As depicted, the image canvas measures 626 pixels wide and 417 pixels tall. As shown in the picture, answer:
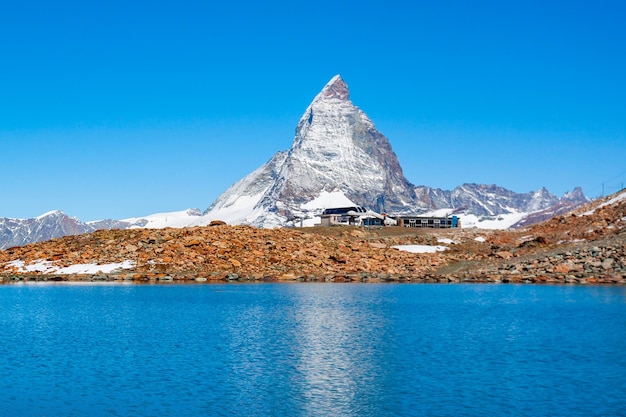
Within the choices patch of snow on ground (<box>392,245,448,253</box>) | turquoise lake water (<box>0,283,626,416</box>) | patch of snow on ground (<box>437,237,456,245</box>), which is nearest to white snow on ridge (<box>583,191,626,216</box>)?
patch of snow on ground (<box>437,237,456,245</box>)

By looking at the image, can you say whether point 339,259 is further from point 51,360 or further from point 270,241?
point 51,360

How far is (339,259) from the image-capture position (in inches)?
3944

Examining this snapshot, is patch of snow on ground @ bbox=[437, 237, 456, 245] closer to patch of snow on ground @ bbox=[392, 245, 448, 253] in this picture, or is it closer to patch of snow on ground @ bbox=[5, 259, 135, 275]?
patch of snow on ground @ bbox=[392, 245, 448, 253]

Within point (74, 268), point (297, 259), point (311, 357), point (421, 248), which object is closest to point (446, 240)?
point (421, 248)

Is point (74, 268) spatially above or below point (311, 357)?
above

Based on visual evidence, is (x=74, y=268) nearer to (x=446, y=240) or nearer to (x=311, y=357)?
(x=311, y=357)

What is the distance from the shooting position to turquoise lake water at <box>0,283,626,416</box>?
85.1 ft

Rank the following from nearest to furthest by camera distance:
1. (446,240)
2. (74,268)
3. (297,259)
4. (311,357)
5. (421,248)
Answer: (311,357), (74,268), (297,259), (421,248), (446,240)

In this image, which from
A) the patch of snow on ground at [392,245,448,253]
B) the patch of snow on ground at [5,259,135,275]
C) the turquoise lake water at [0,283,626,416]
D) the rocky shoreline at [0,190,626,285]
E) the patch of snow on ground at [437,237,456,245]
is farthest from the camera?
the patch of snow on ground at [437,237,456,245]

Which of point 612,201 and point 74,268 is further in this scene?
point 612,201

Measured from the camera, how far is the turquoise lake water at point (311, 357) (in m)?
25.9

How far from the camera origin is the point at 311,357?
115ft

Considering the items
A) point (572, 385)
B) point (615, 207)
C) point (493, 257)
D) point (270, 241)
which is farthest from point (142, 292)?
point (615, 207)

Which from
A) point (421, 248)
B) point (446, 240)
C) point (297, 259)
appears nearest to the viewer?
point (297, 259)
